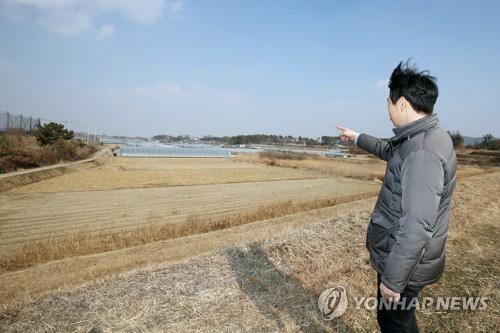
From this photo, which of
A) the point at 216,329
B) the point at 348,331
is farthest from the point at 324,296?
the point at 216,329

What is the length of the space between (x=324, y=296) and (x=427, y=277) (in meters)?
2.01

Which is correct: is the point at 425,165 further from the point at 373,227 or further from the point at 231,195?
the point at 231,195

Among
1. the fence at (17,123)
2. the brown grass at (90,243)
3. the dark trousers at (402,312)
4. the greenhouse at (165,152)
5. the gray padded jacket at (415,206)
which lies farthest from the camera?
the greenhouse at (165,152)

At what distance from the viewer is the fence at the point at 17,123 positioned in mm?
35062

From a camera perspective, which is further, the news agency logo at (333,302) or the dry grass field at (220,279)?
the news agency logo at (333,302)

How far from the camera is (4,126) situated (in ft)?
116

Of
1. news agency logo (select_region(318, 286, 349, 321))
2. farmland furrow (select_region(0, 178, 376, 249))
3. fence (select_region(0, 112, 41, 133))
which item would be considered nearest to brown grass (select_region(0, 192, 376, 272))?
farmland furrow (select_region(0, 178, 376, 249))

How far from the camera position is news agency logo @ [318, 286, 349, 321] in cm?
326

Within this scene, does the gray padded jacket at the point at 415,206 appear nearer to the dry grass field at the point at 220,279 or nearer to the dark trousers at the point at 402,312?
the dark trousers at the point at 402,312

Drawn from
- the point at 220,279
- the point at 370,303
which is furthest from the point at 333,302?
the point at 220,279

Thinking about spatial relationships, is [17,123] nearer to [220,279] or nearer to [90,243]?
[90,243]

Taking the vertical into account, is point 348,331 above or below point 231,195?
above

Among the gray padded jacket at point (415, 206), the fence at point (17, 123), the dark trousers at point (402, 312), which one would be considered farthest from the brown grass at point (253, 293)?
the fence at point (17, 123)

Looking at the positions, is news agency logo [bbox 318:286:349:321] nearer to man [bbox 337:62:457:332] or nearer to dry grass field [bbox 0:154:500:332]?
dry grass field [bbox 0:154:500:332]
